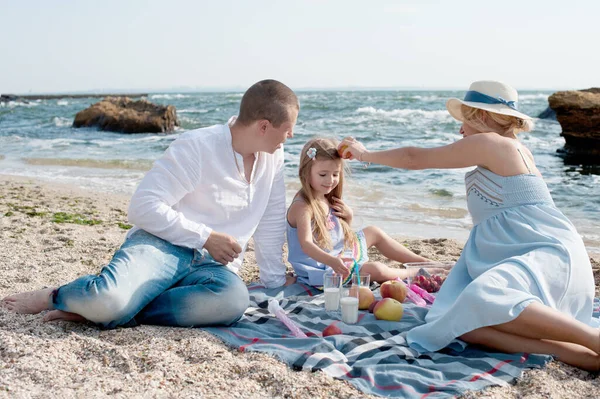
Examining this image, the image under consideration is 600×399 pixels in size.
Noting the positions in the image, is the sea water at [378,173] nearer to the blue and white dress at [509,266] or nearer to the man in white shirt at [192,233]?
the man in white shirt at [192,233]

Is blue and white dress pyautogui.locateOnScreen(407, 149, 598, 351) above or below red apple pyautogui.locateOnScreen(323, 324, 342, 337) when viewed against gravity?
above

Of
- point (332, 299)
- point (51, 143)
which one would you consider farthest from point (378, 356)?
point (51, 143)

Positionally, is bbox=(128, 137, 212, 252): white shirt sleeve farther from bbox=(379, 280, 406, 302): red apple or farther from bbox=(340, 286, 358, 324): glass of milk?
bbox=(379, 280, 406, 302): red apple

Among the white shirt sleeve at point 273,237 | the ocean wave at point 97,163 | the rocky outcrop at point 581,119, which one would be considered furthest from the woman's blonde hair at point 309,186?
the rocky outcrop at point 581,119

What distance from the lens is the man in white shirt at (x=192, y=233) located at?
3.38 metres

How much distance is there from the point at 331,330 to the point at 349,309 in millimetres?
253

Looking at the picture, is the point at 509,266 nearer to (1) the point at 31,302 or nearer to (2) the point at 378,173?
(1) the point at 31,302

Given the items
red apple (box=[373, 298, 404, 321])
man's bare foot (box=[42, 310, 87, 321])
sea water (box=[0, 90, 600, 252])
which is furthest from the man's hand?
red apple (box=[373, 298, 404, 321])

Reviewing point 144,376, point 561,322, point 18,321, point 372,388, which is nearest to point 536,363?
point 561,322

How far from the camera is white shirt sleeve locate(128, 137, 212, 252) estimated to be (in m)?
3.57

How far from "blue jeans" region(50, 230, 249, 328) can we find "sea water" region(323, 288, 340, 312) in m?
0.56

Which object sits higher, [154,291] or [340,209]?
[340,209]

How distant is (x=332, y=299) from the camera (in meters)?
3.90

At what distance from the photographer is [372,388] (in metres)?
2.79
